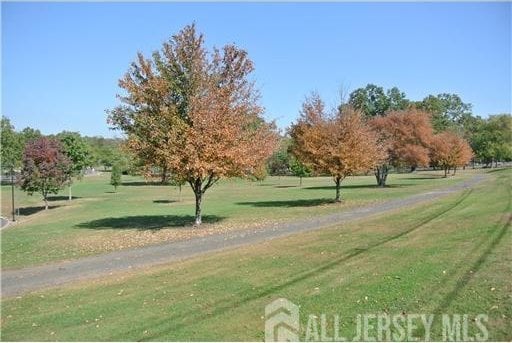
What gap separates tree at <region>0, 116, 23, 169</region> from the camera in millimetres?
72250

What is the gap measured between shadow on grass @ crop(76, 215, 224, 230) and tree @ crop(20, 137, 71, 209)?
1436cm

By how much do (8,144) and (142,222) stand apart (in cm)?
6351

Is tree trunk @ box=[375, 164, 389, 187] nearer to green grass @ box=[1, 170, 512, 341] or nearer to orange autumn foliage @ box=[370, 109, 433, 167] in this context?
orange autumn foliage @ box=[370, 109, 433, 167]

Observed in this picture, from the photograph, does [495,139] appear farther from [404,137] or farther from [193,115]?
[193,115]

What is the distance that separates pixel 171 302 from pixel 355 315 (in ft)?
11.7

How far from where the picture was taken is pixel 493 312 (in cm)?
727

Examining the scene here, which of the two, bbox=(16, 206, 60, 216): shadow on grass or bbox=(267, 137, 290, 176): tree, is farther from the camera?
bbox=(267, 137, 290, 176): tree

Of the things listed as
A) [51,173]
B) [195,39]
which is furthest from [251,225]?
[51,173]

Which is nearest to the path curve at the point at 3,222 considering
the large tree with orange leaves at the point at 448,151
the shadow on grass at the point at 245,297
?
the shadow on grass at the point at 245,297

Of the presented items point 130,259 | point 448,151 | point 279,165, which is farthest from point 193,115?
point 279,165

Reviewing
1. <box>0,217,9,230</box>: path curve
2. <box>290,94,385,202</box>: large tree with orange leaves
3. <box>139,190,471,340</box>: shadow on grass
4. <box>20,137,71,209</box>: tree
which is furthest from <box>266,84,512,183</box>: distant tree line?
<box>139,190,471,340</box>: shadow on grass

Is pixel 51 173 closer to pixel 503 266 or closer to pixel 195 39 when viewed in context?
pixel 195 39

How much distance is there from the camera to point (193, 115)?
20.3 meters

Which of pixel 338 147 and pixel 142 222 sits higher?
pixel 338 147
